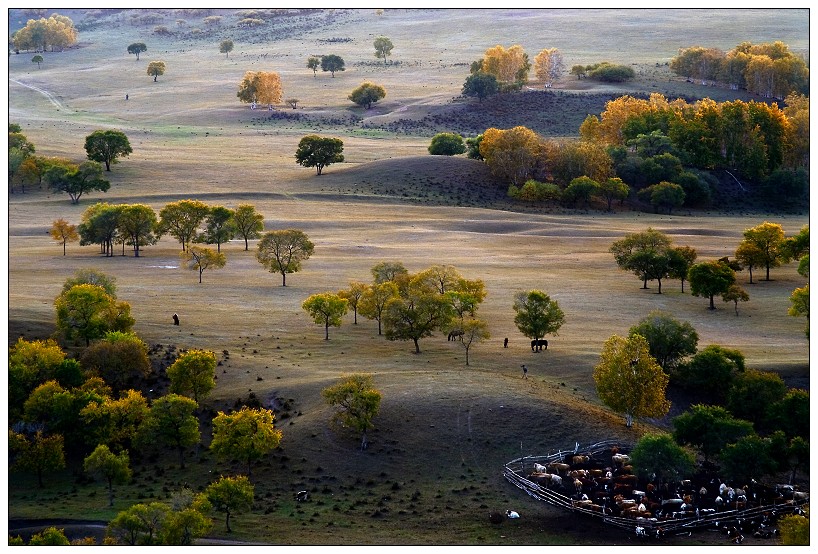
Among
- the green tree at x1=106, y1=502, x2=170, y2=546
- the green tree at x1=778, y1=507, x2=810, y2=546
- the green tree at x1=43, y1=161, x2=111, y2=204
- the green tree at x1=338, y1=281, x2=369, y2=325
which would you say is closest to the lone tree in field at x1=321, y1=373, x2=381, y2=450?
the green tree at x1=106, y1=502, x2=170, y2=546

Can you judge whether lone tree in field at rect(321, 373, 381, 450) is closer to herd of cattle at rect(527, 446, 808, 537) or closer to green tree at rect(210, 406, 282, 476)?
green tree at rect(210, 406, 282, 476)

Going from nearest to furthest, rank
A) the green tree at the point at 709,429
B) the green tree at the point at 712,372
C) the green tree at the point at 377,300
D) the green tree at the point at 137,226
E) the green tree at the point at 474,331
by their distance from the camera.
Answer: the green tree at the point at 709,429 → the green tree at the point at 712,372 → the green tree at the point at 474,331 → the green tree at the point at 377,300 → the green tree at the point at 137,226

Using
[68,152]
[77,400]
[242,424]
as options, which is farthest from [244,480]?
[68,152]

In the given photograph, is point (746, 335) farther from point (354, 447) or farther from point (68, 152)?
point (68, 152)

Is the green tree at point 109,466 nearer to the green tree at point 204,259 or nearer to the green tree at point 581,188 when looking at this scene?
the green tree at point 204,259

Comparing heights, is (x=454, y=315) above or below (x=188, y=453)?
above

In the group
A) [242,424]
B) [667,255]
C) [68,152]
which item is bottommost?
[242,424]

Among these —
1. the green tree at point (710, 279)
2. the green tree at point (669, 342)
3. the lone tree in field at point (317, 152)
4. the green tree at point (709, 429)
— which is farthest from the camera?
the lone tree in field at point (317, 152)

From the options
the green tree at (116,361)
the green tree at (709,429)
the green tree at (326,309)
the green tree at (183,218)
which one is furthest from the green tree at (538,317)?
the green tree at (183,218)
